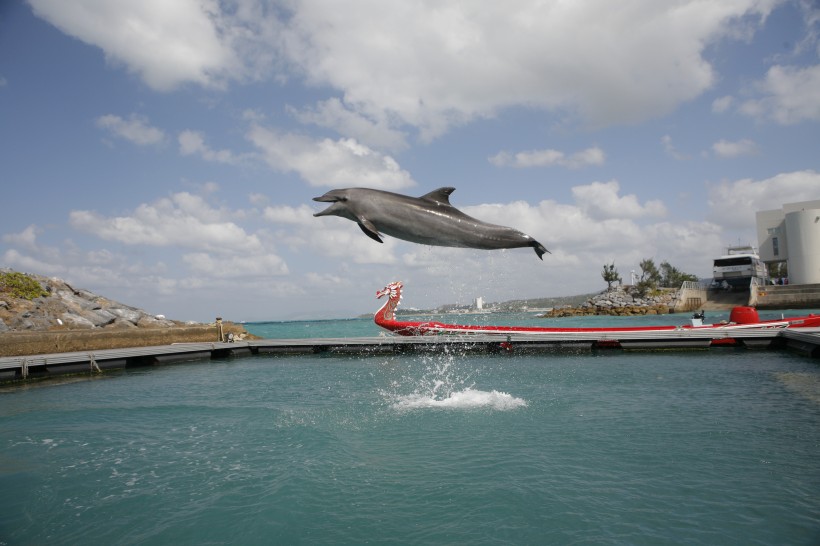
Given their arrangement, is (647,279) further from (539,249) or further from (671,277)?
(539,249)

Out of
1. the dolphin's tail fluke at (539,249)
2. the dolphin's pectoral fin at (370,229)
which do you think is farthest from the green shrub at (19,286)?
the dolphin's tail fluke at (539,249)

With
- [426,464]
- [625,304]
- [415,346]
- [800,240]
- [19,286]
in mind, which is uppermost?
[800,240]

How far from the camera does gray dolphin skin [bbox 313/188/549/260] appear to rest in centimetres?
486

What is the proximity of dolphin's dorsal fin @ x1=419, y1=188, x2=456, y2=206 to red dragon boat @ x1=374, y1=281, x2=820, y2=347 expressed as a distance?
71.8ft

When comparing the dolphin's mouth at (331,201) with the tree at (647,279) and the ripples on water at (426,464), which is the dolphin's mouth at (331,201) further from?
the tree at (647,279)

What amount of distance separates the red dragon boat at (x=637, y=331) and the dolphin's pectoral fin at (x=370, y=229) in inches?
882

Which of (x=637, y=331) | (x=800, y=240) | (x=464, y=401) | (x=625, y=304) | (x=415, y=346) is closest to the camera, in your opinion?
(x=464, y=401)

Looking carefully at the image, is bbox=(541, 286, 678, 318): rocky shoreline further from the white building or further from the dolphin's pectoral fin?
the dolphin's pectoral fin

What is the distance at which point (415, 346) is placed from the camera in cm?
2773

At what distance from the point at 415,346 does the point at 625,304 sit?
67.4 m

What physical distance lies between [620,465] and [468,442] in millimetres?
2850

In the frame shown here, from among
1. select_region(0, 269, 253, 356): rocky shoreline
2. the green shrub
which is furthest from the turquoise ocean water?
the green shrub

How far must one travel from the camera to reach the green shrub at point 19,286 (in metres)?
29.3

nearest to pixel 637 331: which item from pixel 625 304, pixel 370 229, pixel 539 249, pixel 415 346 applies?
pixel 415 346
